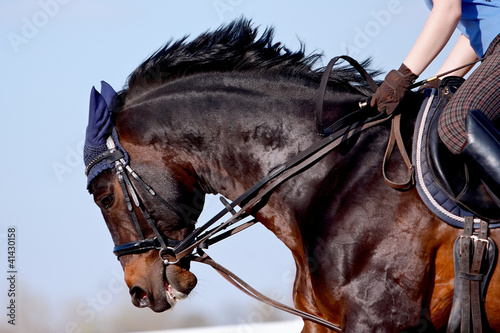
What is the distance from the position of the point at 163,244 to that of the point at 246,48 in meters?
1.25

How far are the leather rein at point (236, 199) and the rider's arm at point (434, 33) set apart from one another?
32 centimetres

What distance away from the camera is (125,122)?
3.88 m

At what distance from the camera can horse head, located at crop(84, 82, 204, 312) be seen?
12.4ft

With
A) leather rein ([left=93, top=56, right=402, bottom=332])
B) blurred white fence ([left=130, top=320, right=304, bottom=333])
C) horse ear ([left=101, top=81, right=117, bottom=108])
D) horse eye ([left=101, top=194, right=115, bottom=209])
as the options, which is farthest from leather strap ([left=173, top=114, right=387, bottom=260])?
blurred white fence ([left=130, top=320, right=304, bottom=333])

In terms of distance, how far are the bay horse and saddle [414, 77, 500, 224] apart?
2.6 inches

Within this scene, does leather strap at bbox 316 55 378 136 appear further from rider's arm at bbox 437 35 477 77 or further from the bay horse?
rider's arm at bbox 437 35 477 77

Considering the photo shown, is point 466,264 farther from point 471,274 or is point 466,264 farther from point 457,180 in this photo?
point 457,180

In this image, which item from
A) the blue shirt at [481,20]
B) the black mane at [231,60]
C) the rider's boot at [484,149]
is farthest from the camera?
the black mane at [231,60]

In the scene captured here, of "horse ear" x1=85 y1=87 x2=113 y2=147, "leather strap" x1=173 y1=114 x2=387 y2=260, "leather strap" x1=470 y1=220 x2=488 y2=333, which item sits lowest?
"leather strap" x1=470 y1=220 x2=488 y2=333

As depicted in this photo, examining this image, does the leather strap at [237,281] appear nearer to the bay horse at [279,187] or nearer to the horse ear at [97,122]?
the bay horse at [279,187]

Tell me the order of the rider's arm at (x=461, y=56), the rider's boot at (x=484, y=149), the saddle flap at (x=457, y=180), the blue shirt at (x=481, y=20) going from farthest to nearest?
the rider's arm at (x=461, y=56) → the blue shirt at (x=481, y=20) → the saddle flap at (x=457, y=180) → the rider's boot at (x=484, y=149)

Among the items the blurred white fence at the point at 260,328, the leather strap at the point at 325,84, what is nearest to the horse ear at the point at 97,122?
the leather strap at the point at 325,84

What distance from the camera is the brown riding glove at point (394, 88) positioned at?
3199 mm

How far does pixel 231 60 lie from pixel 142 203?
99cm
